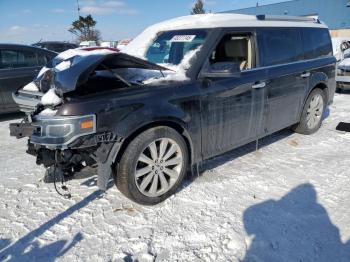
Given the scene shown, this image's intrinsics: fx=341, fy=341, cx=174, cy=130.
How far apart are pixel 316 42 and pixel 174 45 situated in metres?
2.67

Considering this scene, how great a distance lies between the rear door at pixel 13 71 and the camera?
268 inches

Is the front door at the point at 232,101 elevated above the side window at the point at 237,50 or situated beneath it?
situated beneath

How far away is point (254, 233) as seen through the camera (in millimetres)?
2945

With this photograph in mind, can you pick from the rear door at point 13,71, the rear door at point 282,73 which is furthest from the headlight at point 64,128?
the rear door at point 13,71

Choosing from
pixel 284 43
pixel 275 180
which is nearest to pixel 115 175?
pixel 275 180

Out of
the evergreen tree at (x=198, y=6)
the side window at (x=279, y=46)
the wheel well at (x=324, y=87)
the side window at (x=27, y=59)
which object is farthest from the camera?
the evergreen tree at (x=198, y=6)

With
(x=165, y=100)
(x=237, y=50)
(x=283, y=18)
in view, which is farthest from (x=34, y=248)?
(x=283, y=18)

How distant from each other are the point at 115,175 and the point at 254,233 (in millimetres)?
1381

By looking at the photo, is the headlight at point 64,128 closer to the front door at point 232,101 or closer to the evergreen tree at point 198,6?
the front door at point 232,101

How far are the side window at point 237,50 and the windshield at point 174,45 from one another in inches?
14.3

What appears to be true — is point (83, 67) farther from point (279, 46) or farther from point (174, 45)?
point (279, 46)

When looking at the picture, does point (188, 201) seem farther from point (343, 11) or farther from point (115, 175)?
point (343, 11)

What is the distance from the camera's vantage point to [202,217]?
323cm

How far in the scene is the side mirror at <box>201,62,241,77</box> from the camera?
11.7ft
